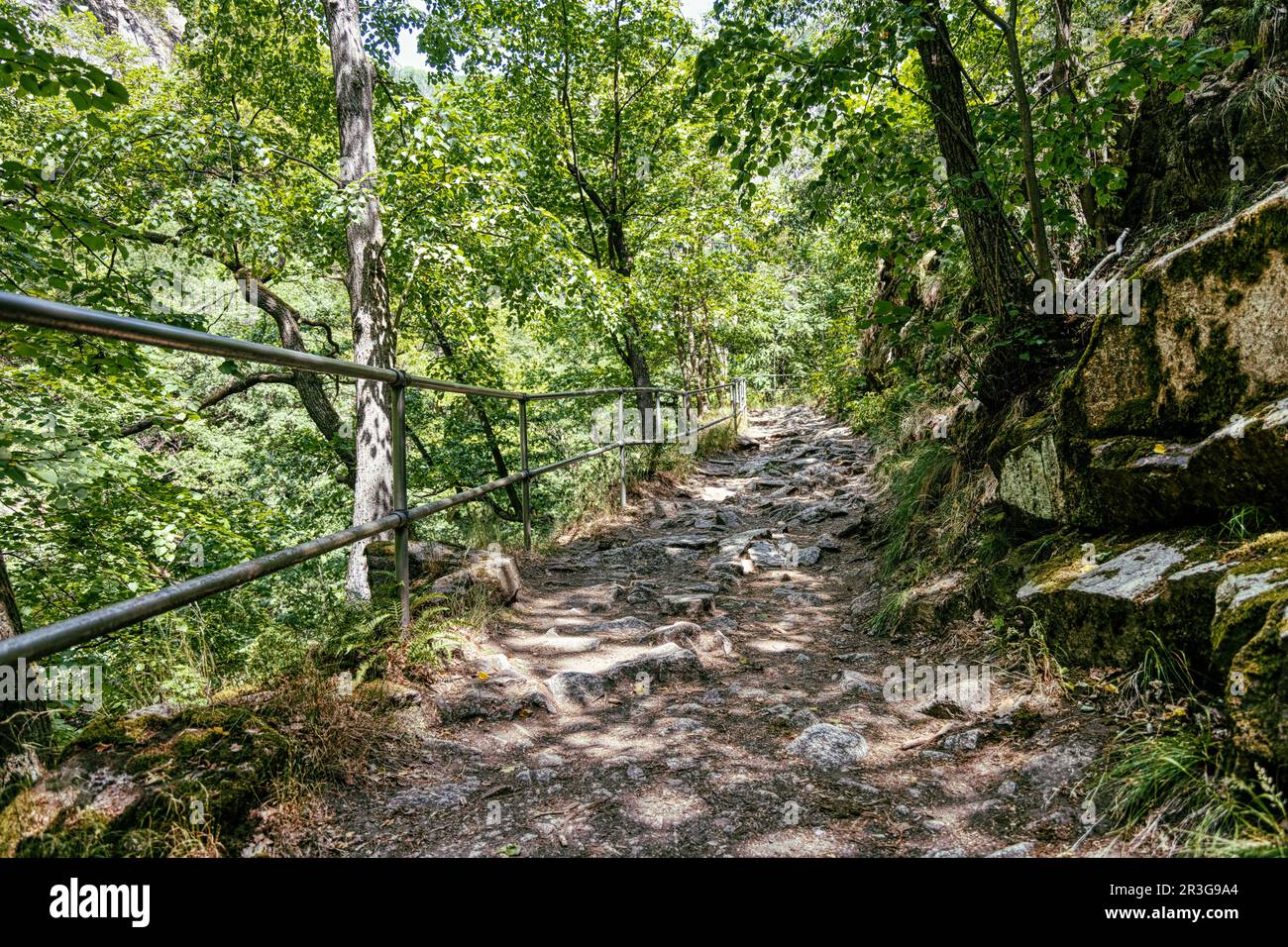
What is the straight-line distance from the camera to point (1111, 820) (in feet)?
5.39

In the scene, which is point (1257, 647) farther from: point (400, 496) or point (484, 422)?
point (484, 422)

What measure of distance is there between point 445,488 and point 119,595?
7032 mm

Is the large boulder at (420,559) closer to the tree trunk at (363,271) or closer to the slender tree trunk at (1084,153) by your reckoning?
the tree trunk at (363,271)

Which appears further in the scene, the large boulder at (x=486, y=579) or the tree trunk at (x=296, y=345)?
the tree trunk at (x=296, y=345)

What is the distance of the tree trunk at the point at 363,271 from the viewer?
20.6 ft

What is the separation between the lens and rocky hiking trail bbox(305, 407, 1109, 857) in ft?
6.05

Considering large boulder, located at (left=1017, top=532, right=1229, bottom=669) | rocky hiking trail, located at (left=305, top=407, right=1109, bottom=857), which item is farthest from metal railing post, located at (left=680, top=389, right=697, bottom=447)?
large boulder, located at (left=1017, top=532, right=1229, bottom=669)

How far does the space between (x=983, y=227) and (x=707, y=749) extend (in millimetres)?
3345

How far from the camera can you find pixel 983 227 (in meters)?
3.85

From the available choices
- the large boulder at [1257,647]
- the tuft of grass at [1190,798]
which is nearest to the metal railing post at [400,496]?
the tuft of grass at [1190,798]

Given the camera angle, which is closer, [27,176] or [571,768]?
[571,768]

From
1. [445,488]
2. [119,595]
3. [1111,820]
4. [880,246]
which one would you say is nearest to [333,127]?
[445,488]

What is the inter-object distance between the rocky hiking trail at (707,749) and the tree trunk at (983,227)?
1604 millimetres
